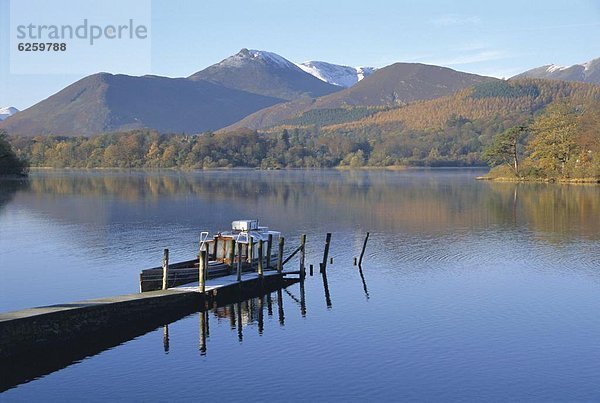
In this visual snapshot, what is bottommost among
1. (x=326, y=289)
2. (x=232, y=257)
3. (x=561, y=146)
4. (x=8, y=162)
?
(x=326, y=289)

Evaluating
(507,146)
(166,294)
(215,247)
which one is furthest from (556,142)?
(166,294)

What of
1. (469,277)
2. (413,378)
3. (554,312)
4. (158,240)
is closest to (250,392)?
(413,378)

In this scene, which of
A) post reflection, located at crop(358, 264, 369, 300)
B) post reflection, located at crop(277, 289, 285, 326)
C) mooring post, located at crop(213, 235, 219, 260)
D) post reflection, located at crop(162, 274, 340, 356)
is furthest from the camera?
mooring post, located at crop(213, 235, 219, 260)

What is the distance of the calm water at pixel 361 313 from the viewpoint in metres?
23.3

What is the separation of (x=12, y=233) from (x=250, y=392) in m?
42.4

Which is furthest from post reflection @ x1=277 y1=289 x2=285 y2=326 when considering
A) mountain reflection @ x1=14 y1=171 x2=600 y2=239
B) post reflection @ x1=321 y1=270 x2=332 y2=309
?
mountain reflection @ x1=14 y1=171 x2=600 y2=239

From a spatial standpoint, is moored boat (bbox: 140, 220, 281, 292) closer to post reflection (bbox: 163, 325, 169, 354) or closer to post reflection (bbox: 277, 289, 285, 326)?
post reflection (bbox: 277, 289, 285, 326)

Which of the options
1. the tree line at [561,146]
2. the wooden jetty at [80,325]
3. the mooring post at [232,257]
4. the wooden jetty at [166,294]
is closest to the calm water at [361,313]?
the wooden jetty at [80,325]

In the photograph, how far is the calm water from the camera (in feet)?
76.5

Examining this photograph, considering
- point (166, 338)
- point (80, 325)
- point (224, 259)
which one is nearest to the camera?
point (80, 325)

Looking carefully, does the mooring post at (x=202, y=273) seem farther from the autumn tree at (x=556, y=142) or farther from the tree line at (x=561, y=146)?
the autumn tree at (x=556, y=142)

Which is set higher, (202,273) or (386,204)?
(202,273)

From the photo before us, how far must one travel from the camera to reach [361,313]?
1277 inches

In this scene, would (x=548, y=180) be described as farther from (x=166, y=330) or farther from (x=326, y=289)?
(x=166, y=330)
